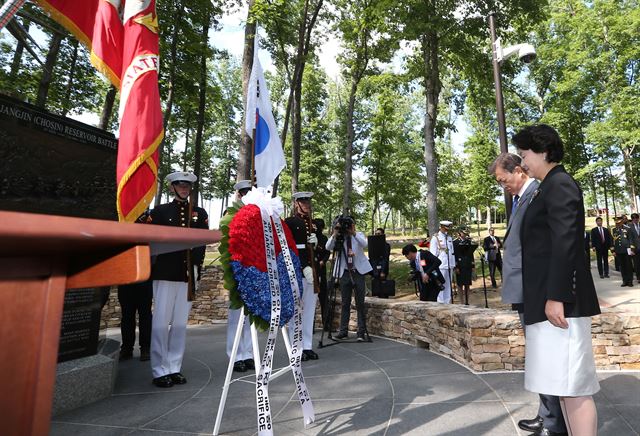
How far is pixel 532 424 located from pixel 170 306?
12.4 feet

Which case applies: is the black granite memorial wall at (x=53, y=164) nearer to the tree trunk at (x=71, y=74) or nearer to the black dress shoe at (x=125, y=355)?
the black dress shoe at (x=125, y=355)

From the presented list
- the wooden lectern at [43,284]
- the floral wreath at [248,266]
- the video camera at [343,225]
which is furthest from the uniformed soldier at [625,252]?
the wooden lectern at [43,284]

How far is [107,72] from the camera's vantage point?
3740 mm

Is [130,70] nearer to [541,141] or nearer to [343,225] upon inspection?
[541,141]

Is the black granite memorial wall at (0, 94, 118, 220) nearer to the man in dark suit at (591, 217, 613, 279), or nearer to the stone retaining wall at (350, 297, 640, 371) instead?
the stone retaining wall at (350, 297, 640, 371)

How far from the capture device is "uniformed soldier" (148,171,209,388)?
4516 millimetres

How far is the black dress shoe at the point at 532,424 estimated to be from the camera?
296 cm

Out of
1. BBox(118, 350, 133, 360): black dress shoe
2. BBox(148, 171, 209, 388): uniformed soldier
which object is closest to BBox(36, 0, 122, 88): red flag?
BBox(148, 171, 209, 388): uniformed soldier

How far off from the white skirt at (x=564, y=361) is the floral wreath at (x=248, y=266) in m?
1.85

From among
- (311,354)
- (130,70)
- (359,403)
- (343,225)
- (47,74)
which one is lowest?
(359,403)

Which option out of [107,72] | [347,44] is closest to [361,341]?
[107,72]

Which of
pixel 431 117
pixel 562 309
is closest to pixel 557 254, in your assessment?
pixel 562 309

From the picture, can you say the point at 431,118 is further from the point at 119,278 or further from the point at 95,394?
the point at 119,278

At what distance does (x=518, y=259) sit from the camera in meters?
2.91
